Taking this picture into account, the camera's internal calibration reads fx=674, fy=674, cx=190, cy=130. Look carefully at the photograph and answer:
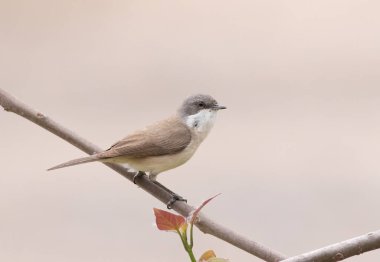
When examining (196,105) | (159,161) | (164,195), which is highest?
(196,105)

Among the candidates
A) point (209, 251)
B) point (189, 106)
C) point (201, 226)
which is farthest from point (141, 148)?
point (209, 251)

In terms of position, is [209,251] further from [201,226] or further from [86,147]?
[86,147]

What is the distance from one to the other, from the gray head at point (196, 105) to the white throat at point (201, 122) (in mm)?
26

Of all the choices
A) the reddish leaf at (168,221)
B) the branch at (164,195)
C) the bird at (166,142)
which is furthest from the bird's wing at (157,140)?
the reddish leaf at (168,221)

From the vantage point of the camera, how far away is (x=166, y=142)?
3.69 m

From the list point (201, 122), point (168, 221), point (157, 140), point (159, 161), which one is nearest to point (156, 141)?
point (157, 140)

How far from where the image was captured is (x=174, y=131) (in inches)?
151

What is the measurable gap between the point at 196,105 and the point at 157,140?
0.50m

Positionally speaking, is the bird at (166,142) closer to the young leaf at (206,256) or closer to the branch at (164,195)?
the branch at (164,195)

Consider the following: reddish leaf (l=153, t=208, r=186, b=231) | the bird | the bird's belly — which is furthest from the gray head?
reddish leaf (l=153, t=208, r=186, b=231)

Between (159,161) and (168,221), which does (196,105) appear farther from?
(168,221)

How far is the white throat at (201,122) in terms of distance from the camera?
400 cm

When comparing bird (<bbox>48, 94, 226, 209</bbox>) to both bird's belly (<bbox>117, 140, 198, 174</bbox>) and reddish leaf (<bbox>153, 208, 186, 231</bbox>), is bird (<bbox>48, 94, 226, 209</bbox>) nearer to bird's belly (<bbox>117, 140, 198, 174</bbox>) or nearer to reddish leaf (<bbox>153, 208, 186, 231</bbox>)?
bird's belly (<bbox>117, 140, 198, 174</bbox>)

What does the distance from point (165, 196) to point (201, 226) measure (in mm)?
696
